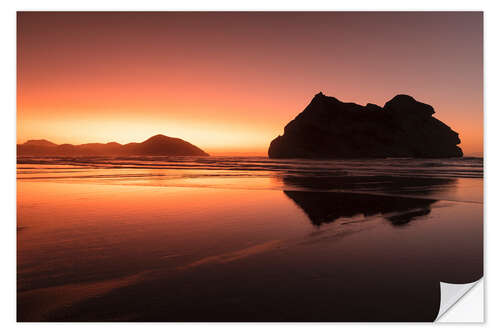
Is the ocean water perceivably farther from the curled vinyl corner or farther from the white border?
the white border

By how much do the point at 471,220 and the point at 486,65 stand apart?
2.78 m

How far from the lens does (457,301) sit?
4004 millimetres

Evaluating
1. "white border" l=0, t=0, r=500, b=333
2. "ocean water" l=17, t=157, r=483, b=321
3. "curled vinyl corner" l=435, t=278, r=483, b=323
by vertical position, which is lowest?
"curled vinyl corner" l=435, t=278, r=483, b=323

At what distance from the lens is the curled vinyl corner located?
3699mm

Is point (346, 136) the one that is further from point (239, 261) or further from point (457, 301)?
point (239, 261)

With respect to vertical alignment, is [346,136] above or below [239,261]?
above

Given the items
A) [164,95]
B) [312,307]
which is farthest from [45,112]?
[312,307]

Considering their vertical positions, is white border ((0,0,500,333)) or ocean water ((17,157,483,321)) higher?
white border ((0,0,500,333))

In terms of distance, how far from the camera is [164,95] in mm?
8742

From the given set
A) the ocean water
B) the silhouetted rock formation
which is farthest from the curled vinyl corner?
the silhouetted rock formation

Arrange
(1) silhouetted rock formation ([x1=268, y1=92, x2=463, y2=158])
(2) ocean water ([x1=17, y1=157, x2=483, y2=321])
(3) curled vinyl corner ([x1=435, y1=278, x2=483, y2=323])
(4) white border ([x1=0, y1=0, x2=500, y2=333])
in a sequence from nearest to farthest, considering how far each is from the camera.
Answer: (2) ocean water ([x1=17, y1=157, x2=483, y2=321]), (3) curled vinyl corner ([x1=435, y1=278, x2=483, y2=323]), (4) white border ([x1=0, y1=0, x2=500, y2=333]), (1) silhouetted rock formation ([x1=268, y1=92, x2=463, y2=158])

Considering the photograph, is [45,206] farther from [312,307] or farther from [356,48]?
[356,48]
